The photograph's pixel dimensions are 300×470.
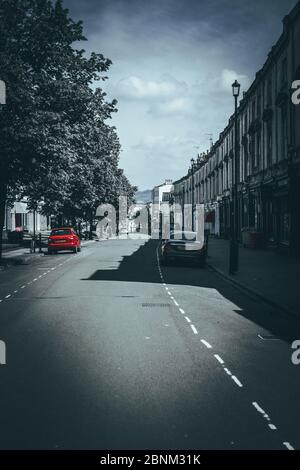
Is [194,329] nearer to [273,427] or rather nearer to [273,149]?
[273,427]

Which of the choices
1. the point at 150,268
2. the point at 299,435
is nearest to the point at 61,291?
the point at 150,268

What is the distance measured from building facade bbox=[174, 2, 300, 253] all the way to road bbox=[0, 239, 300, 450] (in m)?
12.2

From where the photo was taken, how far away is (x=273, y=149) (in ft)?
109

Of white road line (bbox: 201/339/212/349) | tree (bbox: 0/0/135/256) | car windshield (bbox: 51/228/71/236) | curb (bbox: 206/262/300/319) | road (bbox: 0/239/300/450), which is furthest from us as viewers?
car windshield (bbox: 51/228/71/236)

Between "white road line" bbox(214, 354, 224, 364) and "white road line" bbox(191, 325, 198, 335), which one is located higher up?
"white road line" bbox(214, 354, 224, 364)

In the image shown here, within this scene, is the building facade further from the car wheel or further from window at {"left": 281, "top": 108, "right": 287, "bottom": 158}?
the car wheel

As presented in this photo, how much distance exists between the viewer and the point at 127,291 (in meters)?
16.6

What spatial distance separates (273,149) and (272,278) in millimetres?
15789

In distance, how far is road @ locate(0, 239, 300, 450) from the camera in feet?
17.3

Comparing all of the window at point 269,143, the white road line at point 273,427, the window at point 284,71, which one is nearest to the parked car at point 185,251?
the window at point 284,71

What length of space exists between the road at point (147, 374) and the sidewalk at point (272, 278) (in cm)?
60

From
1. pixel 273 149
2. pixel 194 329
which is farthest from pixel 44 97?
pixel 194 329

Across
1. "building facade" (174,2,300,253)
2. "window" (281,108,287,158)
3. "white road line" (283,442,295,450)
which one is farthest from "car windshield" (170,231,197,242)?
"white road line" (283,442,295,450)

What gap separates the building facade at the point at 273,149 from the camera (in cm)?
2847
